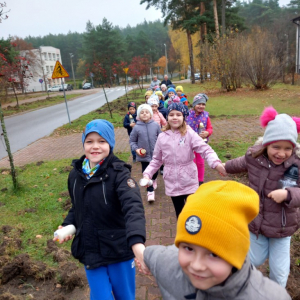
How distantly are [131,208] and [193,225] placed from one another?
73cm

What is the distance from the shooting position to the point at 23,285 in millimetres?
3094

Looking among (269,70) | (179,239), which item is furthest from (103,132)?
(269,70)

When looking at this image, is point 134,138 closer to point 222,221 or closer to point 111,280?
point 111,280

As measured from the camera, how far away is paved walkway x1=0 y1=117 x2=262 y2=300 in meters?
3.05

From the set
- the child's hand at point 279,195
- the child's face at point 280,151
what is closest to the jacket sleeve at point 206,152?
the child's face at point 280,151

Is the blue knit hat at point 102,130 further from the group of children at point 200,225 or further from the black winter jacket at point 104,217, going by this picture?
the black winter jacket at point 104,217

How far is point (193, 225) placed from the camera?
1.19 m

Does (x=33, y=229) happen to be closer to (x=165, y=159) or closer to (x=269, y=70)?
(x=165, y=159)

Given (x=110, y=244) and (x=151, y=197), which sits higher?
(x=110, y=244)

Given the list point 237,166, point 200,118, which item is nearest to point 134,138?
point 200,118

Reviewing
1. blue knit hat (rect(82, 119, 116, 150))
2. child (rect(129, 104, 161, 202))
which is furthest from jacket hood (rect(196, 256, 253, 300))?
child (rect(129, 104, 161, 202))

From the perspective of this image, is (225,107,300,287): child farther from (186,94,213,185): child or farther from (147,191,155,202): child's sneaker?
(186,94,213,185): child

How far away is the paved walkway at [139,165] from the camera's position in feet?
10.0

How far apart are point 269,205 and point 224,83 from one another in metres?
23.4
